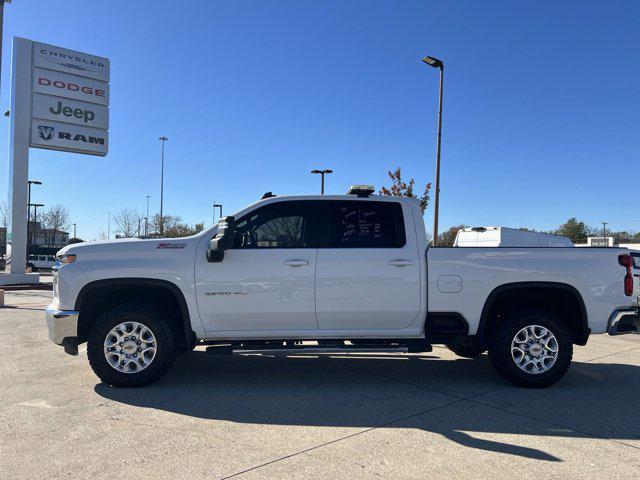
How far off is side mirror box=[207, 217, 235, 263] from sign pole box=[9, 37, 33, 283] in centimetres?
1842

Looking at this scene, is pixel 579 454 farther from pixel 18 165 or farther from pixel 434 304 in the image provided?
pixel 18 165

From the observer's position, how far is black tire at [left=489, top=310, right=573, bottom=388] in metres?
5.25

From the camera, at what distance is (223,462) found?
3402mm

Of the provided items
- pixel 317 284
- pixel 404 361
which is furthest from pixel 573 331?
pixel 317 284

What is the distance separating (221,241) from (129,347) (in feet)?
4.80

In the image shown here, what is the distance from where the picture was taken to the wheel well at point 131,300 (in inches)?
200

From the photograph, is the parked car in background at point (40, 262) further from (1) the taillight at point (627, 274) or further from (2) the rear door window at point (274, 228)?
(1) the taillight at point (627, 274)

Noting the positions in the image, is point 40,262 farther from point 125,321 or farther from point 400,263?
point 400,263

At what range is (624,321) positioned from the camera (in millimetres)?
5281

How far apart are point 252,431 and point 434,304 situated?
2330 mm

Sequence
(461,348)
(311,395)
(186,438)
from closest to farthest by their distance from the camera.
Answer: (186,438), (311,395), (461,348)

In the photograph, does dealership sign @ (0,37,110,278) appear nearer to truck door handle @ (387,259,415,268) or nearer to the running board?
the running board

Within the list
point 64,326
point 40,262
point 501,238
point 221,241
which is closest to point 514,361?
point 221,241

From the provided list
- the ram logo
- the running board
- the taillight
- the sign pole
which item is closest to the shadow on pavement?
the running board
